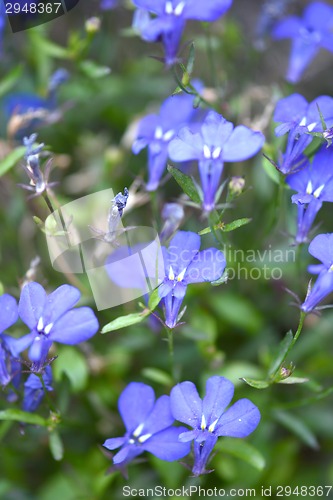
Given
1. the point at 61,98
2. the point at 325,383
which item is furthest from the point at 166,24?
the point at 325,383

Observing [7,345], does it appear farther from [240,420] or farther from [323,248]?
[323,248]

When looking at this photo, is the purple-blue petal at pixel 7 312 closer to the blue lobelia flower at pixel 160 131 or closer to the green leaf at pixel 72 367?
the green leaf at pixel 72 367

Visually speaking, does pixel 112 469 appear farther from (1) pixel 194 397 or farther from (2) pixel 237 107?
(2) pixel 237 107

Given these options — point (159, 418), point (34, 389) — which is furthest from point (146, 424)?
point (34, 389)

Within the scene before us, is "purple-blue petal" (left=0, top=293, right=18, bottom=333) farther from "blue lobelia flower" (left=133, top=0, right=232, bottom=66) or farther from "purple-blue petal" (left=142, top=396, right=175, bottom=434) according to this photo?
"blue lobelia flower" (left=133, top=0, right=232, bottom=66)

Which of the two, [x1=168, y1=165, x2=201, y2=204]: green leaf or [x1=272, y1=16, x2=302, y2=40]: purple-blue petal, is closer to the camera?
[x1=168, y1=165, x2=201, y2=204]: green leaf

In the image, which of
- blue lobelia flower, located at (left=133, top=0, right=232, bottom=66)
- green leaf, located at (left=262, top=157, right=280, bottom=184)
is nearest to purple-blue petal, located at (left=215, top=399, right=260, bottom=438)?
green leaf, located at (left=262, top=157, right=280, bottom=184)

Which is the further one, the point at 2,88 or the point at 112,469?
the point at 2,88

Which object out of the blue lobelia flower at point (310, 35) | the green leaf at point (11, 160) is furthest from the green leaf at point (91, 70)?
the blue lobelia flower at point (310, 35)
